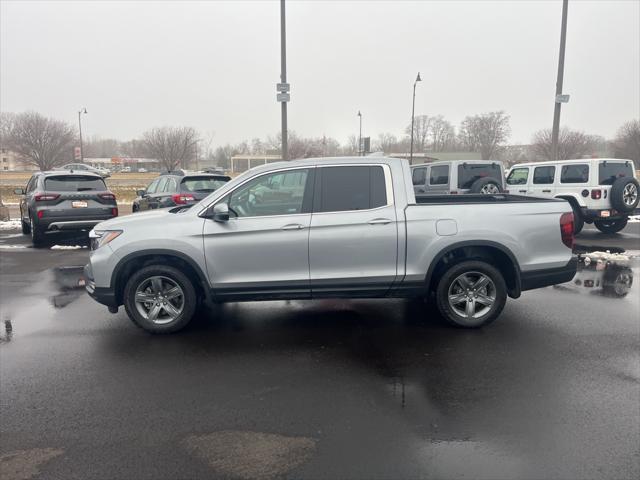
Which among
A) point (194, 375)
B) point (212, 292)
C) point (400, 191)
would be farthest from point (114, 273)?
point (400, 191)

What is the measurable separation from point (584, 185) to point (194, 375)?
36.0ft

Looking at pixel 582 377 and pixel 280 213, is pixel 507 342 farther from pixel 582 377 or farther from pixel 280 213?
pixel 280 213

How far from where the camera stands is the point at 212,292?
5020mm

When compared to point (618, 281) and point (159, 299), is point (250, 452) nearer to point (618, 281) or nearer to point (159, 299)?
point (159, 299)

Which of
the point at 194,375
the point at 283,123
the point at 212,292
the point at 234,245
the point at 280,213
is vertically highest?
the point at 283,123

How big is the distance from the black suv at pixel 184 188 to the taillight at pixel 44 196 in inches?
85.1

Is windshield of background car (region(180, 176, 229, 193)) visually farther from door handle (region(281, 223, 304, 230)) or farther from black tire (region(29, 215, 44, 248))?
door handle (region(281, 223, 304, 230))

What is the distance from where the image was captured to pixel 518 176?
13.9 metres

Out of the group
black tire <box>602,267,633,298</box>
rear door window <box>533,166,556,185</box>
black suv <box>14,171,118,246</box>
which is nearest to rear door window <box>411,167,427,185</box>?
rear door window <box>533,166,556,185</box>

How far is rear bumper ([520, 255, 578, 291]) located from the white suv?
19.4 feet

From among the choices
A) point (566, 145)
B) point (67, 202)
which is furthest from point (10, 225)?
point (566, 145)

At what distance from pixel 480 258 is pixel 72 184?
967 cm

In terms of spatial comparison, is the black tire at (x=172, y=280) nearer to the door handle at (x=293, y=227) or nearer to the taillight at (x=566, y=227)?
the door handle at (x=293, y=227)

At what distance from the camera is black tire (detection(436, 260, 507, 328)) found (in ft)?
16.9
